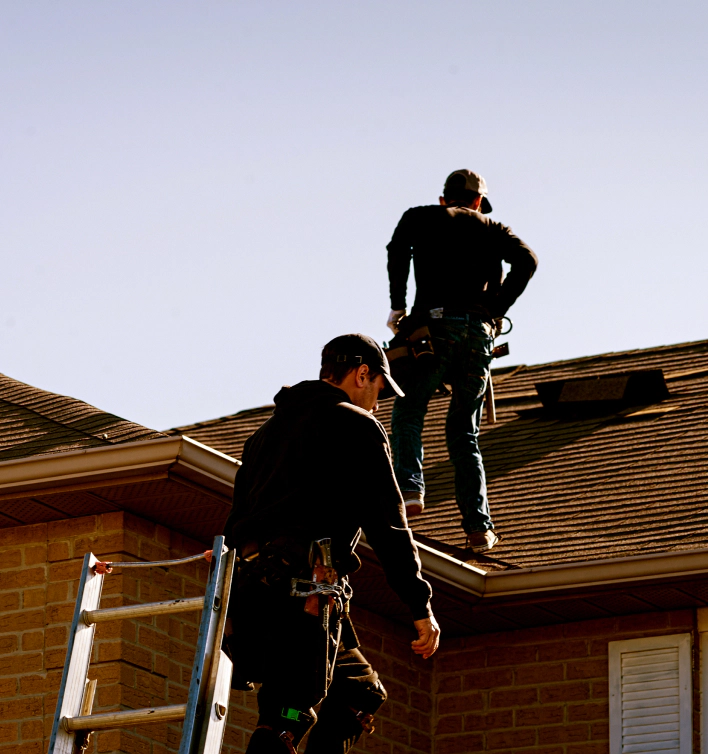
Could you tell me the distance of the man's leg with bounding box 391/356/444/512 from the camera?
9008 millimetres

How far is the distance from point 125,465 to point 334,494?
2234 mm

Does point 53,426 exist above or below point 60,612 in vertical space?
above

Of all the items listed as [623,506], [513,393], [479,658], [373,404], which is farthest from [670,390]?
[373,404]

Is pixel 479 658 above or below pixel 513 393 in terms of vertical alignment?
below

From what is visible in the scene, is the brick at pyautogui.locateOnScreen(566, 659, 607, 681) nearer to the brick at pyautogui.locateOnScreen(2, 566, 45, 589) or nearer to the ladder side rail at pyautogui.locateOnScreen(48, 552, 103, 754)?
the brick at pyautogui.locateOnScreen(2, 566, 45, 589)

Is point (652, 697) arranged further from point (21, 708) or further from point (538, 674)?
point (21, 708)

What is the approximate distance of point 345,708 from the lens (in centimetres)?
541

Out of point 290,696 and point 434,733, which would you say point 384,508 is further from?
point 434,733

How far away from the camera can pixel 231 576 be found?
16.6ft

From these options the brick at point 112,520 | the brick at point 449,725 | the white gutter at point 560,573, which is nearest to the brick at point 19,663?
the brick at point 112,520

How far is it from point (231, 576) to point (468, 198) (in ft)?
16.2

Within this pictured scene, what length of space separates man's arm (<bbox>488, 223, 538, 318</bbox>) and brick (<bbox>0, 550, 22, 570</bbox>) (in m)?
3.18

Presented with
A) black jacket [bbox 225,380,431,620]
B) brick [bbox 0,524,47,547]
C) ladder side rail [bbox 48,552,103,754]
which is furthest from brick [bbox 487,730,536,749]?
ladder side rail [bbox 48,552,103,754]

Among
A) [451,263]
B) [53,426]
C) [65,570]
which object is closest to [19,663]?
[65,570]
